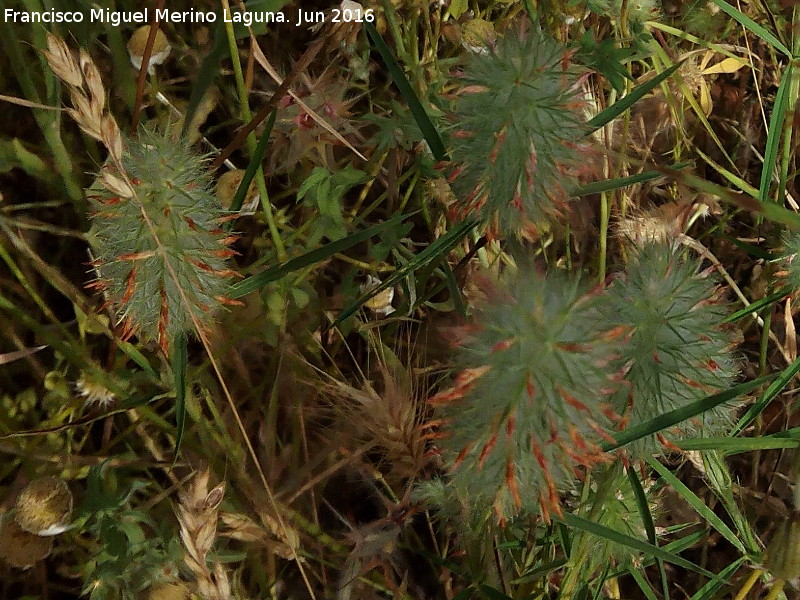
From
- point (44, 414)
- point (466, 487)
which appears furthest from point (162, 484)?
point (466, 487)

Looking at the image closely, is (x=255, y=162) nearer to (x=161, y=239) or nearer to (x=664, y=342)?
(x=161, y=239)

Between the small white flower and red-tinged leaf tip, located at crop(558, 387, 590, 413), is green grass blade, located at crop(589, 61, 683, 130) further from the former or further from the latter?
the small white flower

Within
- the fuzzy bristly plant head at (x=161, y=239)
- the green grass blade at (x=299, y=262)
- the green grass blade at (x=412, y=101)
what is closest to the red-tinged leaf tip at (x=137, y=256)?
the fuzzy bristly plant head at (x=161, y=239)

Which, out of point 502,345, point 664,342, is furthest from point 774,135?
point 502,345

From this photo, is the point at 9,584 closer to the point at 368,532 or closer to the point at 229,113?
the point at 368,532

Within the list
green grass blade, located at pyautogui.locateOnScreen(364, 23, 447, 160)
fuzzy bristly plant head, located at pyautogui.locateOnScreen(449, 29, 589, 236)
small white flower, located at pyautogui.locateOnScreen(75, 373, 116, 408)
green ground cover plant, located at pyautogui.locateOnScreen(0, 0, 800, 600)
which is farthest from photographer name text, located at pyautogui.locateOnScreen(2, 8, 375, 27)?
small white flower, located at pyautogui.locateOnScreen(75, 373, 116, 408)
